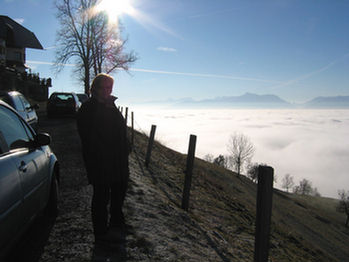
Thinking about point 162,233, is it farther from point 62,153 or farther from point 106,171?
point 62,153

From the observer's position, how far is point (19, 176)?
2301mm

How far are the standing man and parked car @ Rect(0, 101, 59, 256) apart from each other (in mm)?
565

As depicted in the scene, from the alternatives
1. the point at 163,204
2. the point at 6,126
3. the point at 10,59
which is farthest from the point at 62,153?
the point at 10,59

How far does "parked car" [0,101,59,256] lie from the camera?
1.99 m

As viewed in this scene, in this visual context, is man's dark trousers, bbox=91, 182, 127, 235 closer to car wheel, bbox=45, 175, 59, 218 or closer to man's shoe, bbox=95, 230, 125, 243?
man's shoe, bbox=95, 230, 125, 243

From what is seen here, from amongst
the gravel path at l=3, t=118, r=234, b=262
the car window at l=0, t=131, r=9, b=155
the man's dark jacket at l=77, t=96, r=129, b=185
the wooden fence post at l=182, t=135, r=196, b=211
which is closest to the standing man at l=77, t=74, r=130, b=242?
the man's dark jacket at l=77, t=96, r=129, b=185

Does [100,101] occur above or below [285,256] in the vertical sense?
above

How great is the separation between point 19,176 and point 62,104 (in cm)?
1610

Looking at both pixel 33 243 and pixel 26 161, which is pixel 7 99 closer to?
pixel 33 243

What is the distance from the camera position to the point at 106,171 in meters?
3.10

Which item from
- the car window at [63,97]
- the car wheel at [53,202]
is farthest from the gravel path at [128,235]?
the car window at [63,97]

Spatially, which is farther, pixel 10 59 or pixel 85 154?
pixel 10 59

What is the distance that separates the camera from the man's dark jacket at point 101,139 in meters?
3.04

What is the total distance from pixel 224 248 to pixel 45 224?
9.66ft
